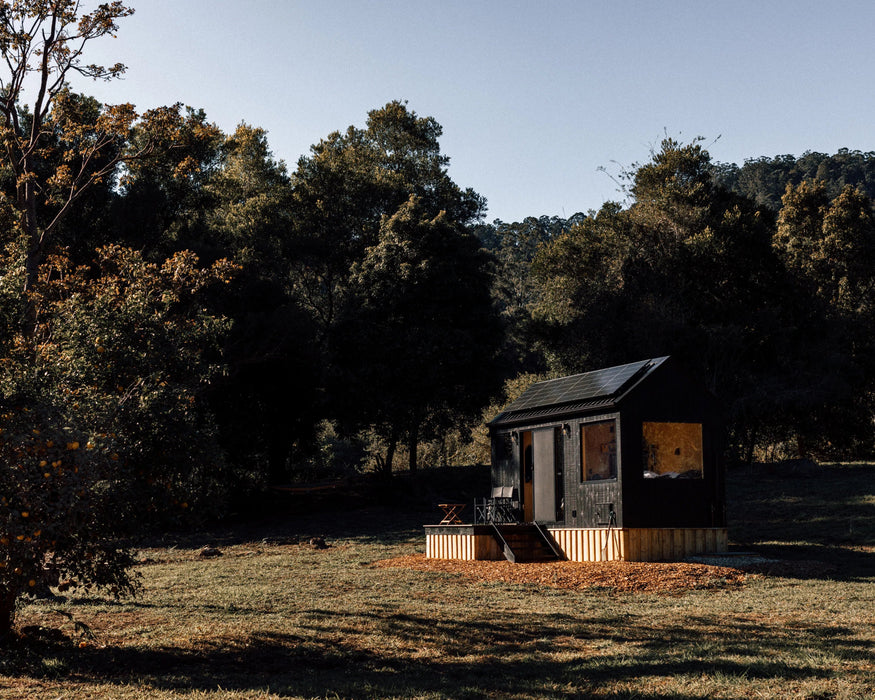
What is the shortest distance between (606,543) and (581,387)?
4095 millimetres

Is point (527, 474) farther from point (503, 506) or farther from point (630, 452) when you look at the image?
point (630, 452)

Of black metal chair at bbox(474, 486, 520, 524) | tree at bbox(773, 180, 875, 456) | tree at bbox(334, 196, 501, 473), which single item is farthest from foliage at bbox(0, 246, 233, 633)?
tree at bbox(773, 180, 875, 456)

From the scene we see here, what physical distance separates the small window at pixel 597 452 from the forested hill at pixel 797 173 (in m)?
59.8

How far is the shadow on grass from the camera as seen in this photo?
25.4 ft

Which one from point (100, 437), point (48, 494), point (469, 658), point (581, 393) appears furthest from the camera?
point (581, 393)

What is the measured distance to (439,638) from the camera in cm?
1002

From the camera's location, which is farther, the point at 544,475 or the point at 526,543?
the point at 544,475

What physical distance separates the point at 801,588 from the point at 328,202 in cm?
2816

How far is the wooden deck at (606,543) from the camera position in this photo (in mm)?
17391

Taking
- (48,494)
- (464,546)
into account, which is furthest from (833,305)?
(48,494)

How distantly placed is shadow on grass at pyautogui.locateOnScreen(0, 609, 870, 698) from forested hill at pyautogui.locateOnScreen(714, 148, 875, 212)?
6884 cm

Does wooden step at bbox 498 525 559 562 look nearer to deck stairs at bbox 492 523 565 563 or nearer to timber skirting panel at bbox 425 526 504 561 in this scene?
deck stairs at bbox 492 523 565 563

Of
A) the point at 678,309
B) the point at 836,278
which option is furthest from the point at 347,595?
the point at 836,278

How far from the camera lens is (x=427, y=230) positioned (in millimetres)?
32469
